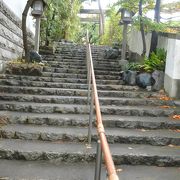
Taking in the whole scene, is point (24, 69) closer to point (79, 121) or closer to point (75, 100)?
point (75, 100)

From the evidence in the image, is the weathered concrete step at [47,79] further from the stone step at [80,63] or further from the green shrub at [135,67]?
the stone step at [80,63]

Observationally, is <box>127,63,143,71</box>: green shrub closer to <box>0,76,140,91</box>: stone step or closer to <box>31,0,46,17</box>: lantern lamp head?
<box>0,76,140,91</box>: stone step

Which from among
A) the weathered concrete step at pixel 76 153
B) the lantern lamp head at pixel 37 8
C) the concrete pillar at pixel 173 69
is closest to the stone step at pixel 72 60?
the lantern lamp head at pixel 37 8

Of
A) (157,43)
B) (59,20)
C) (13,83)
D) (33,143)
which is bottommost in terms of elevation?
(33,143)

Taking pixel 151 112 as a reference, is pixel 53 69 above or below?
above

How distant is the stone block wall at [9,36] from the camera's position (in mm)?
7270

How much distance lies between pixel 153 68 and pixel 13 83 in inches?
130

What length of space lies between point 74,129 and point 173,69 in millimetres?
2684

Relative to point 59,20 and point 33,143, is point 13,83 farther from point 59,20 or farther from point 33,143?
point 59,20

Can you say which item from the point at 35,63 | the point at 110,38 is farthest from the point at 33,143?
the point at 110,38

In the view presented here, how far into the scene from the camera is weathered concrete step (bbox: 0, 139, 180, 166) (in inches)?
158

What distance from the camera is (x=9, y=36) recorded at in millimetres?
7938

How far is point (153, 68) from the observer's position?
746 cm

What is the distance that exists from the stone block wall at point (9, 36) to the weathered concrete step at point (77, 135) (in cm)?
306
